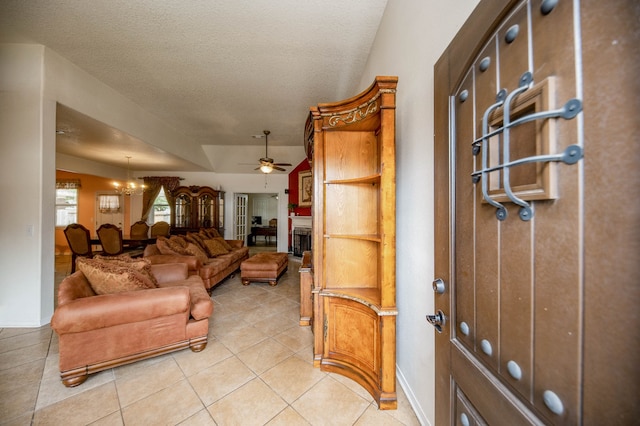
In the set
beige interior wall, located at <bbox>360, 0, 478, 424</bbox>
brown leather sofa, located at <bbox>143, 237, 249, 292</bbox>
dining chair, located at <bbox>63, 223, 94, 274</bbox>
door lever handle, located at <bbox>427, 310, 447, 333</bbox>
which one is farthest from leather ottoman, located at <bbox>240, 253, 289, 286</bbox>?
door lever handle, located at <bbox>427, 310, 447, 333</bbox>

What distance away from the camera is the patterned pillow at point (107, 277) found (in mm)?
1852

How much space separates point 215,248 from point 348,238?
11.1 ft

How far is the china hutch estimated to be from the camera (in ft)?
21.6

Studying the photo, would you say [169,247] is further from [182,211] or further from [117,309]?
[182,211]

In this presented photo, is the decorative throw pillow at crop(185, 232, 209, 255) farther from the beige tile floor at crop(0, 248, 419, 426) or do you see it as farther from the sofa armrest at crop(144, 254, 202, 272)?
the beige tile floor at crop(0, 248, 419, 426)

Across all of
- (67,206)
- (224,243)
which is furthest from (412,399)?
(67,206)

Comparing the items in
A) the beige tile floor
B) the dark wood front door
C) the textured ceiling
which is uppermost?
the textured ceiling

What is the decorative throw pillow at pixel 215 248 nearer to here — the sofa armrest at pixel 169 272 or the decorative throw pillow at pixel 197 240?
the decorative throw pillow at pixel 197 240

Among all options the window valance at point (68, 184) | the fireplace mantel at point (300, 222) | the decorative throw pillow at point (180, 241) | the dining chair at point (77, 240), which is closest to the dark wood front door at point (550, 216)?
the decorative throw pillow at point (180, 241)

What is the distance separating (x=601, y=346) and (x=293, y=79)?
3.54 meters

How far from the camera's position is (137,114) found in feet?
12.8

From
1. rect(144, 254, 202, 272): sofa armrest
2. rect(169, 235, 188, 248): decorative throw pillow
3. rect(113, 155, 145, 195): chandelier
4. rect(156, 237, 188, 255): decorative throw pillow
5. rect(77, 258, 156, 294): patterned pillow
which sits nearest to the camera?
rect(77, 258, 156, 294): patterned pillow

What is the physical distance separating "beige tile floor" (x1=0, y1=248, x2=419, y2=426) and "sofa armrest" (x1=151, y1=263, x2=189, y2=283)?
3.18ft

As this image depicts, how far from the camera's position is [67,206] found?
698 cm
